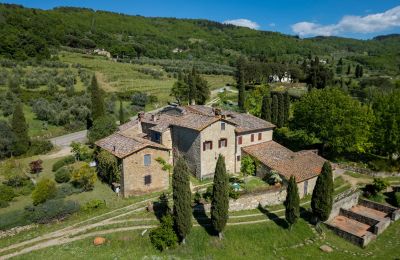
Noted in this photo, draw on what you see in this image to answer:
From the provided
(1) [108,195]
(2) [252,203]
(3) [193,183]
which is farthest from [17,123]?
(2) [252,203]

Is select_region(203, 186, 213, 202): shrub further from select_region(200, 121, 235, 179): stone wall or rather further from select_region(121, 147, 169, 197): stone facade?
select_region(121, 147, 169, 197): stone facade

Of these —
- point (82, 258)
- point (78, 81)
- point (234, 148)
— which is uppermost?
point (78, 81)

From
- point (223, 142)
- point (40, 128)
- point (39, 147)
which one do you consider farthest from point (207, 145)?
point (40, 128)

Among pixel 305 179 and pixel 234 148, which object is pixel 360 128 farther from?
pixel 234 148

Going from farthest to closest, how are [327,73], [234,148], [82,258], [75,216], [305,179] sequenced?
[327,73], [234,148], [305,179], [75,216], [82,258]

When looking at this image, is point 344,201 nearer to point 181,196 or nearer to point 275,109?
point 181,196

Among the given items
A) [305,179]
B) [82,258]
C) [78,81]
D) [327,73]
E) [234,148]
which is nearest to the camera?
[82,258]

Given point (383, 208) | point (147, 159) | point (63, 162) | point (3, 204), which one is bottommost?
point (383, 208)

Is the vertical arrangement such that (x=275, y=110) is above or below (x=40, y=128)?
above
